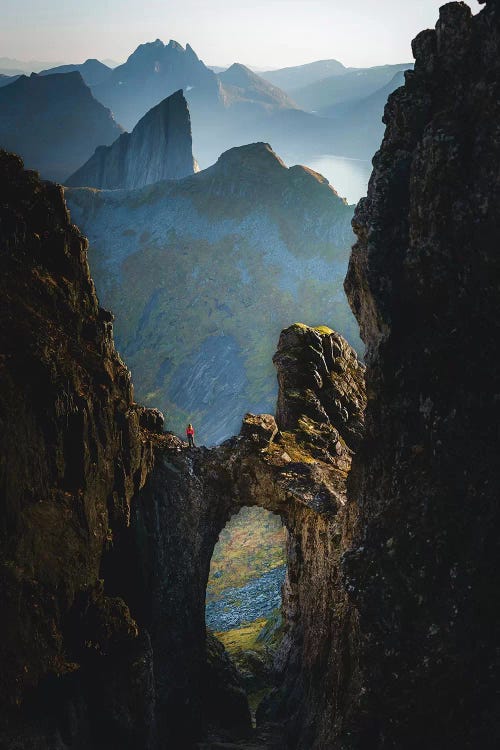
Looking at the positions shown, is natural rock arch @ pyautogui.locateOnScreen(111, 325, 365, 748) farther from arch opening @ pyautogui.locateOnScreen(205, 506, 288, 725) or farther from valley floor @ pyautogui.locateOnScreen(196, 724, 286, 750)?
arch opening @ pyautogui.locateOnScreen(205, 506, 288, 725)

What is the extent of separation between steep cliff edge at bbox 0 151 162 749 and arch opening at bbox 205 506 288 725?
22617 mm

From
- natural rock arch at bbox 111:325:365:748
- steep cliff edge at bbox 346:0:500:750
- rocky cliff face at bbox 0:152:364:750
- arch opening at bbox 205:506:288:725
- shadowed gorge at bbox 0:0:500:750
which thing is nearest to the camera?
steep cliff edge at bbox 346:0:500:750

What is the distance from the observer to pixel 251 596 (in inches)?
3871

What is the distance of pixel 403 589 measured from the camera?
63.8 ft

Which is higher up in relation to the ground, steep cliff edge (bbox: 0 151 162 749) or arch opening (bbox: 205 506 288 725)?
steep cliff edge (bbox: 0 151 162 749)

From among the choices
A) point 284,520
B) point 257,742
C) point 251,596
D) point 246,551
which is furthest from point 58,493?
point 246,551

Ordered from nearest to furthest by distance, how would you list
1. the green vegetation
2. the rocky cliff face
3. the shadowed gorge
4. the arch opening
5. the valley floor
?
1. the shadowed gorge
2. the rocky cliff face
3. the valley floor
4. the arch opening
5. the green vegetation

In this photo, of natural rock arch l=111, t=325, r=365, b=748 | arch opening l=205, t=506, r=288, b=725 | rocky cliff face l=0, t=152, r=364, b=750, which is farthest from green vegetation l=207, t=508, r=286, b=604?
rocky cliff face l=0, t=152, r=364, b=750

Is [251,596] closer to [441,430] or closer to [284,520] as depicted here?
[284,520]

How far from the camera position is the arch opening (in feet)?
182

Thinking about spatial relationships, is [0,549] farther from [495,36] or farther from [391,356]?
[495,36]

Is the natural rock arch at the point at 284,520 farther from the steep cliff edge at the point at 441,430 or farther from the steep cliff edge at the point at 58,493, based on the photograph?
the steep cliff edge at the point at 441,430

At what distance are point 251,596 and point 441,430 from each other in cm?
8489

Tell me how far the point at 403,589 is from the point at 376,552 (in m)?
1.43
